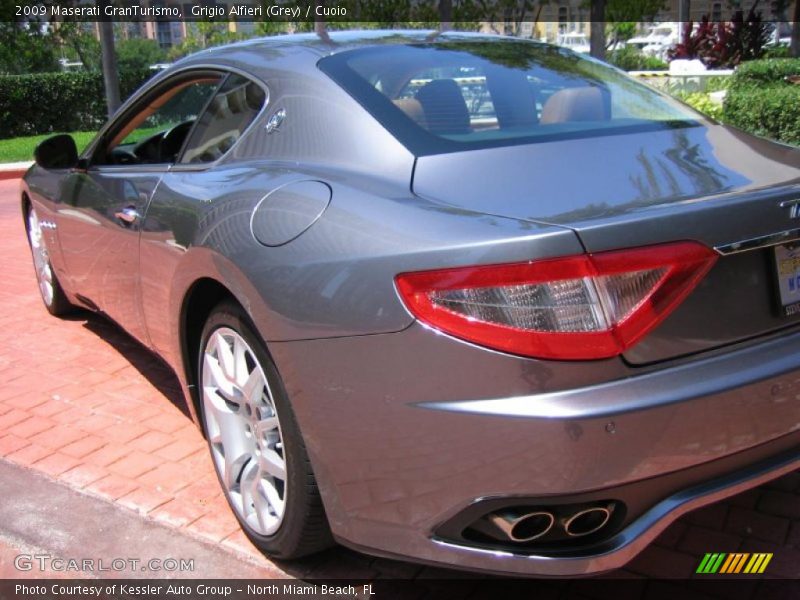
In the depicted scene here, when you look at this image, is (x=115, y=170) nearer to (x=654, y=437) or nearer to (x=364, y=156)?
(x=364, y=156)

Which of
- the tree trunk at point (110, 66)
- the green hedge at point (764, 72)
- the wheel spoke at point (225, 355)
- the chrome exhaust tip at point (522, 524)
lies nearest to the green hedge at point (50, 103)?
the tree trunk at point (110, 66)

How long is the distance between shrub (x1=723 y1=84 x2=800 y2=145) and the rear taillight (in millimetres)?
7822

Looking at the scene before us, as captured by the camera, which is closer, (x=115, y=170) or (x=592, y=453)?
(x=592, y=453)

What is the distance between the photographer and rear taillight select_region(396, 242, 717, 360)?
190 cm

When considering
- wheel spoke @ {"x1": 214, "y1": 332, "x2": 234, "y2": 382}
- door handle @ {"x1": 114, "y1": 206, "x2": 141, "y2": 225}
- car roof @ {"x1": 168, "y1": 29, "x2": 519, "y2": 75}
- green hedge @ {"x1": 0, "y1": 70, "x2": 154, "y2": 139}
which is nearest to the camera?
wheel spoke @ {"x1": 214, "y1": 332, "x2": 234, "y2": 382}

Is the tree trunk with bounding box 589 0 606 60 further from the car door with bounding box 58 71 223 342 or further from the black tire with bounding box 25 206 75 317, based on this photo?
the car door with bounding box 58 71 223 342

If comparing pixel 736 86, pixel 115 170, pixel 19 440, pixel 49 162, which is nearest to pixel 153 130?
pixel 49 162

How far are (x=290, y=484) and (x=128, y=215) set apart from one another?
1.53 metres

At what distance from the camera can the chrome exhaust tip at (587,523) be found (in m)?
2.00

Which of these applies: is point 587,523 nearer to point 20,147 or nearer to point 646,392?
point 646,392

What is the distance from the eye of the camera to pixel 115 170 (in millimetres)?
3744

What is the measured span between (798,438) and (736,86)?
1215 centimetres

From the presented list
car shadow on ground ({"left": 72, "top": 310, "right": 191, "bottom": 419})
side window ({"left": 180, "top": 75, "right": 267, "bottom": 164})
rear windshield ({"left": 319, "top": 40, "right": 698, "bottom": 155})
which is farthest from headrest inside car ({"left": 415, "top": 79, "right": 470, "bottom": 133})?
car shadow on ground ({"left": 72, "top": 310, "right": 191, "bottom": 419})

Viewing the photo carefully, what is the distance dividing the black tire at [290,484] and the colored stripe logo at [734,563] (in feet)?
3.89
